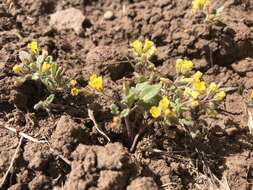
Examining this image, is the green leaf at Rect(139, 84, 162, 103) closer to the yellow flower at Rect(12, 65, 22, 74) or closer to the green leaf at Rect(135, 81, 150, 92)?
the green leaf at Rect(135, 81, 150, 92)

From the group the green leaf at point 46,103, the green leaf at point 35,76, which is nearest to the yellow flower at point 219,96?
the green leaf at point 46,103

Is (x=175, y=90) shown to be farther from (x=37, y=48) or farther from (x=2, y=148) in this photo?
(x=2, y=148)

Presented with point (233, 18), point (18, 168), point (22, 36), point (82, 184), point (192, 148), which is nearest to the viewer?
point (82, 184)

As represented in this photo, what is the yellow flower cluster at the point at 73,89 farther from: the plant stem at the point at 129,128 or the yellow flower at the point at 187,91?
the yellow flower at the point at 187,91

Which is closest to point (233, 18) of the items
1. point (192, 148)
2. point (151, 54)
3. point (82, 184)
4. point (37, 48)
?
point (151, 54)

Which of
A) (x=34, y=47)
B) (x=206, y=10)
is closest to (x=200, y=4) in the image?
(x=206, y=10)

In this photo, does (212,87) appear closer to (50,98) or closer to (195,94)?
(195,94)

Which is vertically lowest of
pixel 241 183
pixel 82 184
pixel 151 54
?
pixel 241 183
